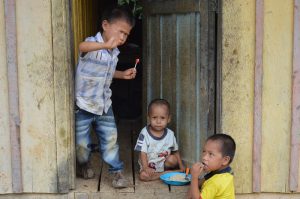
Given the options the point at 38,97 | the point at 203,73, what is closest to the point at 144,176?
the point at 203,73

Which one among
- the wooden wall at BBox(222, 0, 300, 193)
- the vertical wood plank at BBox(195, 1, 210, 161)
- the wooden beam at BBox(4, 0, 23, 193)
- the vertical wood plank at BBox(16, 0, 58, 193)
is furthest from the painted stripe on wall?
the wooden beam at BBox(4, 0, 23, 193)

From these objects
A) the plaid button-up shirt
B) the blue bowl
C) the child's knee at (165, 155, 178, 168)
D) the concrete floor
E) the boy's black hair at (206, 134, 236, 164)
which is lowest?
the concrete floor

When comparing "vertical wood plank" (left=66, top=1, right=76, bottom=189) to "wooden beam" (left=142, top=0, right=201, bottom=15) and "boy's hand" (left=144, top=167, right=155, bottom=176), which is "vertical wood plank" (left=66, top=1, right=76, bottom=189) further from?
"wooden beam" (left=142, top=0, right=201, bottom=15)

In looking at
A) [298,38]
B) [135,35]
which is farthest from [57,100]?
[135,35]

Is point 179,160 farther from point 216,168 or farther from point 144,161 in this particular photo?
point 216,168

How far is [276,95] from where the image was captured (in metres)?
4.02

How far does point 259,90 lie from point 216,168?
78 cm

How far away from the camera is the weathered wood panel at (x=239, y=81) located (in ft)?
12.9

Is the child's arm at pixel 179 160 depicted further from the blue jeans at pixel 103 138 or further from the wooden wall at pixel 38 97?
the wooden wall at pixel 38 97

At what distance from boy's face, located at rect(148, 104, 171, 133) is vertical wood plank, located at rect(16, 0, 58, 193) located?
3.28ft

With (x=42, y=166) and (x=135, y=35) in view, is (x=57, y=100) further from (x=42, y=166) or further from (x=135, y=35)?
(x=135, y=35)

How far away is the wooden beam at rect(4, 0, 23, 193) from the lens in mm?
3750

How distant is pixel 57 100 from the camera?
12.8 ft

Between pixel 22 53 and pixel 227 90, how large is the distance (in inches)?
65.3
